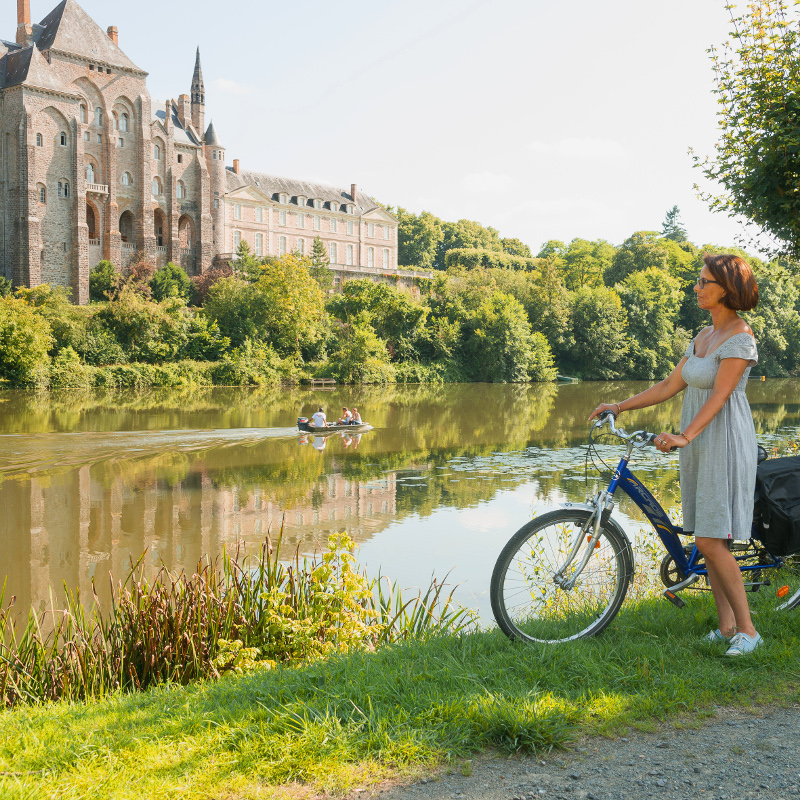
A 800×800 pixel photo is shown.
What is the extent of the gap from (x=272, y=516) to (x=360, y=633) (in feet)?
25.7

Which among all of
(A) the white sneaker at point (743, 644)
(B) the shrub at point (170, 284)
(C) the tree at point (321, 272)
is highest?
(C) the tree at point (321, 272)

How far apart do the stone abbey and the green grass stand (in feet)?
168

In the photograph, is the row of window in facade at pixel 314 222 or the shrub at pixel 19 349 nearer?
the shrub at pixel 19 349

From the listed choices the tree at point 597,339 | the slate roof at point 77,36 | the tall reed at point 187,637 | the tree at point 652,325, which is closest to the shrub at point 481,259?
the tree at point 652,325

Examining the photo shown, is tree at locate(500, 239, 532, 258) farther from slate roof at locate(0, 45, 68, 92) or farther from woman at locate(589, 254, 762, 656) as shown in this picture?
woman at locate(589, 254, 762, 656)

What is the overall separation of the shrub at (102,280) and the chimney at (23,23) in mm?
16023

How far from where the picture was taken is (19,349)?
1348 inches

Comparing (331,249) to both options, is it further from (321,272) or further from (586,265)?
(586,265)

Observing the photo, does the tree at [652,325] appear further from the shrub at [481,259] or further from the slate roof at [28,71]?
the slate roof at [28,71]

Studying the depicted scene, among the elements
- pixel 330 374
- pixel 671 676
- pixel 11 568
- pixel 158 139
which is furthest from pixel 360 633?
pixel 158 139

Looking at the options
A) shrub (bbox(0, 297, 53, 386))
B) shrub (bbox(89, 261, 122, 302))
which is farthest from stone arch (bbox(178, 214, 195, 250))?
shrub (bbox(0, 297, 53, 386))

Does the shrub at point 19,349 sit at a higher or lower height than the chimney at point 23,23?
lower

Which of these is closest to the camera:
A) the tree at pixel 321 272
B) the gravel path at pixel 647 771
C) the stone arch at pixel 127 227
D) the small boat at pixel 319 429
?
the gravel path at pixel 647 771

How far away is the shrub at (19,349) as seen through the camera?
34.1 m
